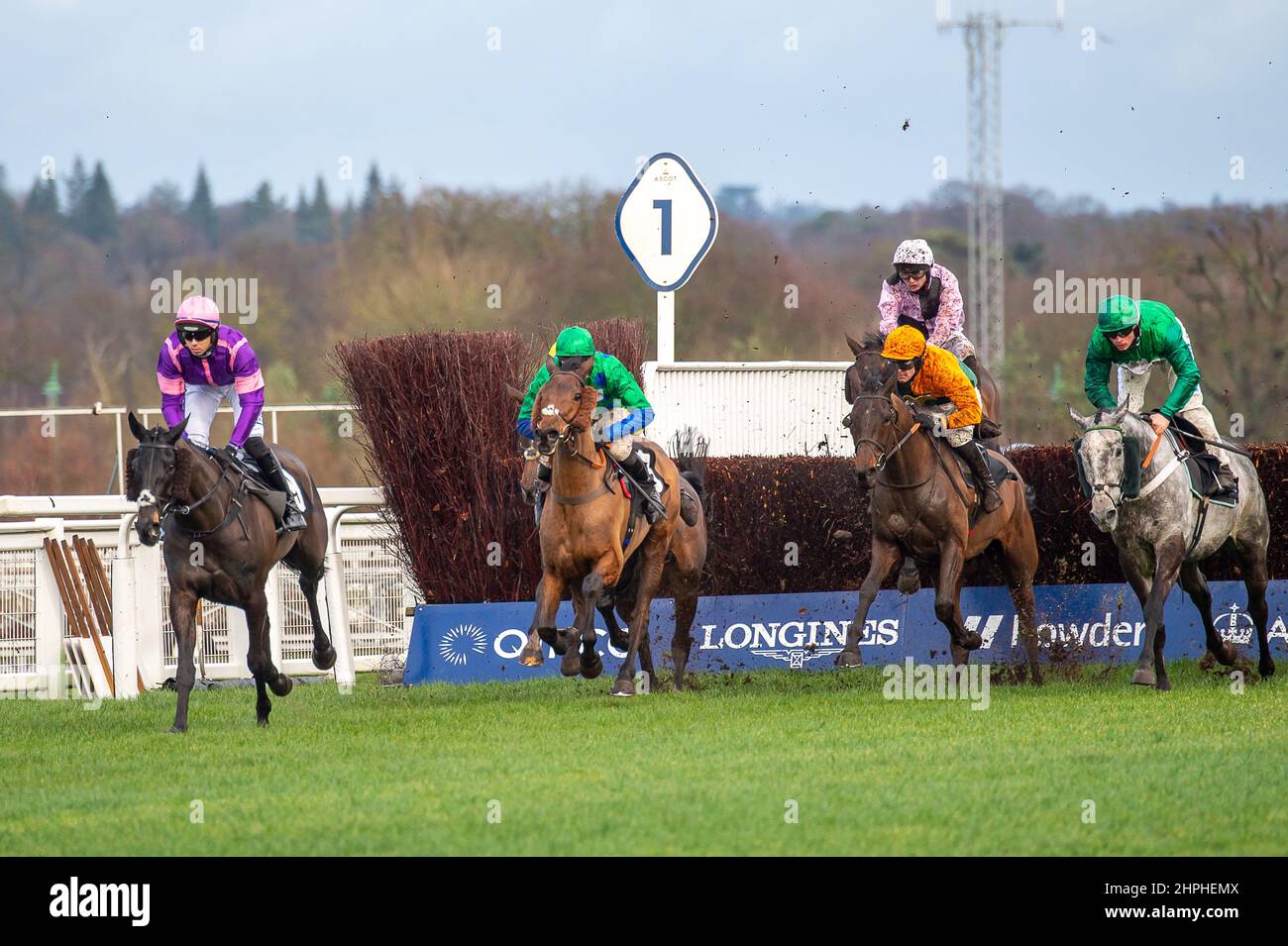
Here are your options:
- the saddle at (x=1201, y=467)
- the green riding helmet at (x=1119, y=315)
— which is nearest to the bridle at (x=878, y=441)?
the green riding helmet at (x=1119, y=315)

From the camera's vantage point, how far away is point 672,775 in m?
7.00

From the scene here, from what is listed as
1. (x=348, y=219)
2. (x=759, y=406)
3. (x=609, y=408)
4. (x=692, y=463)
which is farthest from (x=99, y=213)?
(x=609, y=408)

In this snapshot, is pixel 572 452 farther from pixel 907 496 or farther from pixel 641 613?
pixel 907 496

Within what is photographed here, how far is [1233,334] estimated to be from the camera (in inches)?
1371

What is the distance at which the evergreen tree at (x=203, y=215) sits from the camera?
45.0m

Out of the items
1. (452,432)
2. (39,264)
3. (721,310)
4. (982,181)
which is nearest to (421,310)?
(721,310)

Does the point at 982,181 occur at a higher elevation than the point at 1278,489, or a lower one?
higher

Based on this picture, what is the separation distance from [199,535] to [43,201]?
41206 mm

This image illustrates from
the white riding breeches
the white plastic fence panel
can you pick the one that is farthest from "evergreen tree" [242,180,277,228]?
the white riding breeches

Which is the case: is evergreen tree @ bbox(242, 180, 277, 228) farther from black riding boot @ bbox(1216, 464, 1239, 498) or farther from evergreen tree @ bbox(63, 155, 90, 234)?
black riding boot @ bbox(1216, 464, 1239, 498)

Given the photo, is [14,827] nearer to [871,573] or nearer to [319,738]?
[319,738]

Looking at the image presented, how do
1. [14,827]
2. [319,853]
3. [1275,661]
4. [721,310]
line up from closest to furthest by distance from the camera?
[319,853], [14,827], [1275,661], [721,310]

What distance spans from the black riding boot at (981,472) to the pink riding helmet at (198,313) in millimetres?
4505

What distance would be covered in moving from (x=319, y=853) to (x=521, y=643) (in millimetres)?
6394
